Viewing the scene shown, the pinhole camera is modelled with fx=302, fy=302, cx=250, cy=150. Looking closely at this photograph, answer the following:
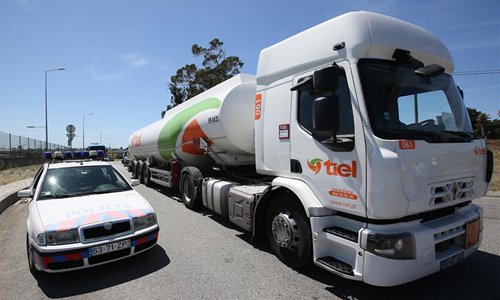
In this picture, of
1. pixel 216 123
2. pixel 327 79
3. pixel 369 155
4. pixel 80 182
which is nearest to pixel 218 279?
pixel 369 155

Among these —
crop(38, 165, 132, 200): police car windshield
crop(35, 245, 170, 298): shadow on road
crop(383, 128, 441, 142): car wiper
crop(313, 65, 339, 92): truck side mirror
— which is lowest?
crop(35, 245, 170, 298): shadow on road

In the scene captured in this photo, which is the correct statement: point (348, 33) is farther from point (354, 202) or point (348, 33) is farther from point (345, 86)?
point (354, 202)

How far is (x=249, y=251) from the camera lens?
514cm

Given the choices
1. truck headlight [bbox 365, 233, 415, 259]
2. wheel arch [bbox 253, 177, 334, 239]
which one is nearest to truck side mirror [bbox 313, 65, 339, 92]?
wheel arch [bbox 253, 177, 334, 239]

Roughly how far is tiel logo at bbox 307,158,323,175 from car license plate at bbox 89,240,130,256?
9.11 ft

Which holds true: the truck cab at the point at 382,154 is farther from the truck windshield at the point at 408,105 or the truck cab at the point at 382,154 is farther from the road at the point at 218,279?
the road at the point at 218,279

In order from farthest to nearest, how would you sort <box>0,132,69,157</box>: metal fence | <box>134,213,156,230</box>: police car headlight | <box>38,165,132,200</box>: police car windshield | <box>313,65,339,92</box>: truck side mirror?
<box>0,132,69,157</box>: metal fence, <box>38,165,132,200</box>: police car windshield, <box>134,213,156,230</box>: police car headlight, <box>313,65,339,92</box>: truck side mirror

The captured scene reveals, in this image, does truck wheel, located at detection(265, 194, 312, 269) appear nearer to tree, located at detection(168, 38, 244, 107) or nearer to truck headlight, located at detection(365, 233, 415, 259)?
truck headlight, located at detection(365, 233, 415, 259)

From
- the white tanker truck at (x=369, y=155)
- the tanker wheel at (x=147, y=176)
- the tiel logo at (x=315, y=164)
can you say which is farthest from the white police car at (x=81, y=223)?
the tanker wheel at (x=147, y=176)

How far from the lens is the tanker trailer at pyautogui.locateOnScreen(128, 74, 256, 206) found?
6.80m

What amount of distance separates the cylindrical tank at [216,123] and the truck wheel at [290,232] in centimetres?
244

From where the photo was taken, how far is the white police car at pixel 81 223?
12.8 ft

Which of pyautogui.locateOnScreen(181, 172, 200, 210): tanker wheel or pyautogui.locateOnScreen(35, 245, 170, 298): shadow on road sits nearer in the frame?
pyautogui.locateOnScreen(35, 245, 170, 298): shadow on road

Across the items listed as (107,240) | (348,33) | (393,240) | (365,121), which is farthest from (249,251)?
(348,33)
